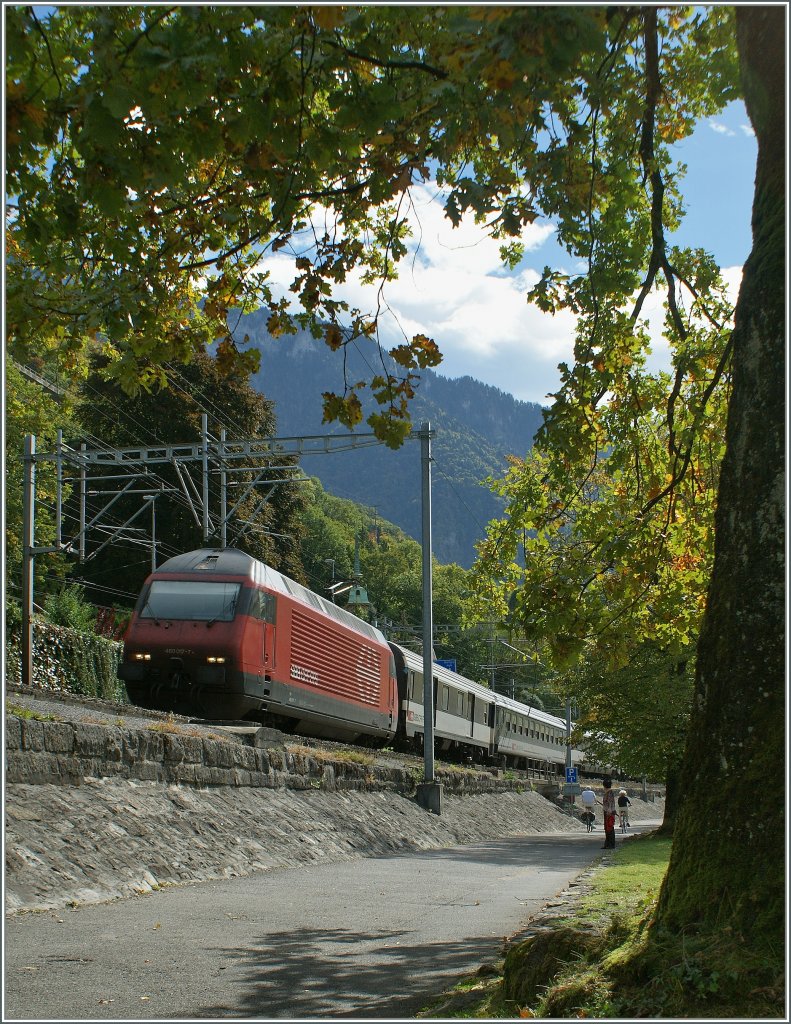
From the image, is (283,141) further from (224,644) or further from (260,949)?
(224,644)

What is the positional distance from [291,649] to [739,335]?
1651 cm

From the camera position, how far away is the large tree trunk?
4.55m

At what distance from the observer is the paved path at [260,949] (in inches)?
210

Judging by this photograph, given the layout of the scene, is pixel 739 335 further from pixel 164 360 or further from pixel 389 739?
pixel 389 739

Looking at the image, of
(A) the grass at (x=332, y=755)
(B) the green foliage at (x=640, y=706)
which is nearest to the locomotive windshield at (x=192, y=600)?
(A) the grass at (x=332, y=755)

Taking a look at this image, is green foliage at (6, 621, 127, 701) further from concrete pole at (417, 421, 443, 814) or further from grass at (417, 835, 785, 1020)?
grass at (417, 835, 785, 1020)

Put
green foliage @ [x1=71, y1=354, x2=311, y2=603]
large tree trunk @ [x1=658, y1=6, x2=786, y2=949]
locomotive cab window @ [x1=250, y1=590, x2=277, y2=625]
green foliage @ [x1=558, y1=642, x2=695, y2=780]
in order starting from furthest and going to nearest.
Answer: green foliage @ [x1=71, y1=354, x2=311, y2=603] → green foliage @ [x1=558, y1=642, x2=695, y2=780] → locomotive cab window @ [x1=250, y1=590, x2=277, y2=625] → large tree trunk @ [x1=658, y1=6, x2=786, y2=949]

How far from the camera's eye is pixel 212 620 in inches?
Result: 747

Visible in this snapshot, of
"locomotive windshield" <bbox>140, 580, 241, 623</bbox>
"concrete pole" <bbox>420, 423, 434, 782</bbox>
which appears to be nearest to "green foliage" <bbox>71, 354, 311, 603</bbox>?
"concrete pole" <bbox>420, 423, 434, 782</bbox>

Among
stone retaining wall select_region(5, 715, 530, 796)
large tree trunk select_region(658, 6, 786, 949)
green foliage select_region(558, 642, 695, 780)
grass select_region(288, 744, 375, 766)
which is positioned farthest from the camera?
green foliage select_region(558, 642, 695, 780)

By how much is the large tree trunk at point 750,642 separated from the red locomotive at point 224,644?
14282 mm

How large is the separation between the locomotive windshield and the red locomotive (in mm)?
18

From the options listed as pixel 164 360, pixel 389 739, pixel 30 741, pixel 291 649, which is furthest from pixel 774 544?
pixel 389 739

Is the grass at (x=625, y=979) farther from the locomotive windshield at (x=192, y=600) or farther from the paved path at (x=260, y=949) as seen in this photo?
the locomotive windshield at (x=192, y=600)
